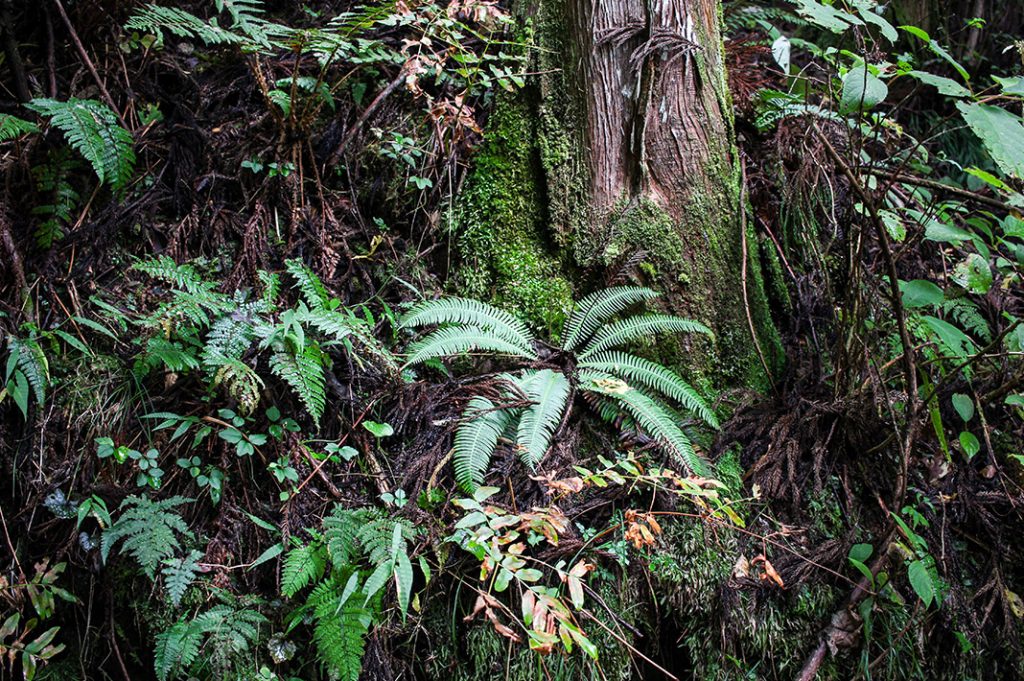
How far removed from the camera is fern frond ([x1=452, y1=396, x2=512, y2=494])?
2.47 metres

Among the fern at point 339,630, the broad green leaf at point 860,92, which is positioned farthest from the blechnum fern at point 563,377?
the broad green leaf at point 860,92

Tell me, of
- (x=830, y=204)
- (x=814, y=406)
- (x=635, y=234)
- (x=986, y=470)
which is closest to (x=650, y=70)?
(x=635, y=234)

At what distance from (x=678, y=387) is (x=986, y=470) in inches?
54.5

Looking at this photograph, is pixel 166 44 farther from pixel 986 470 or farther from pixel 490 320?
pixel 986 470

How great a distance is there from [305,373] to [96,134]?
52.1 inches

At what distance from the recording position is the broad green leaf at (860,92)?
2.21 m

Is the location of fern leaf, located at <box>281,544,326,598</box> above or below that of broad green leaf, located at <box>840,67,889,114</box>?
below

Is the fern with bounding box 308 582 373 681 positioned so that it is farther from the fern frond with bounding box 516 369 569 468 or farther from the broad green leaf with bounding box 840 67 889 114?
the broad green leaf with bounding box 840 67 889 114

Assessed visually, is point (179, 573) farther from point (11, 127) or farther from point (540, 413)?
point (11, 127)

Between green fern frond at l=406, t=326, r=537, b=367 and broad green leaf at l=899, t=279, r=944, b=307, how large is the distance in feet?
5.01

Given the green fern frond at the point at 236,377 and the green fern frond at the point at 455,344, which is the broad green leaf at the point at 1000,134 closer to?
the green fern frond at the point at 455,344

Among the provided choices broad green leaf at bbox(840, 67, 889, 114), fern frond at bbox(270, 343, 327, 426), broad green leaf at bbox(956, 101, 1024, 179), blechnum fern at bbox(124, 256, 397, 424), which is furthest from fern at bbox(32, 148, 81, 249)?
broad green leaf at bbox(956, 101, 1024, 179)

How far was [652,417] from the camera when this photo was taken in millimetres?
2602

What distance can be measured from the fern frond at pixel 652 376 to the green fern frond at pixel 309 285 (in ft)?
3.71
